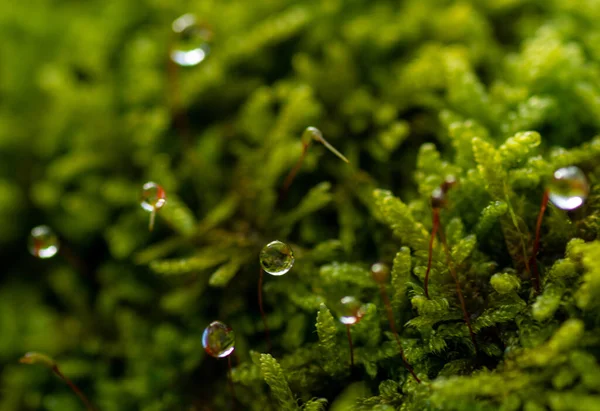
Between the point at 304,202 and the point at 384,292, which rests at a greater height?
the point at 304,202

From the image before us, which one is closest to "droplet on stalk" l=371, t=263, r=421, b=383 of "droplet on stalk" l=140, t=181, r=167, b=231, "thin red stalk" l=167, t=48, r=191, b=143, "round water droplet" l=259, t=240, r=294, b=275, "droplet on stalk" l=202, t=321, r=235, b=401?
"round water droplet" l=259, t=240, r=294, b=275

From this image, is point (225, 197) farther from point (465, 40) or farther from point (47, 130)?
point (465, 40)

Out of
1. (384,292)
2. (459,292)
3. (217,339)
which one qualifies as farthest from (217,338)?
(459,292)

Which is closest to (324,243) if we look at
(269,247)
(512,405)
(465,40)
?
(269,247)

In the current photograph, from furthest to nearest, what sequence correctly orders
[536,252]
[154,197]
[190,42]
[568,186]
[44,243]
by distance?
[190,42] → [44,243] → [154,197] → [536,252] → [568,186]

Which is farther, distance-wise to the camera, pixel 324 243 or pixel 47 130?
pixel 47 130

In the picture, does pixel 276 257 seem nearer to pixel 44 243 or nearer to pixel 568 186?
pixel 568 186

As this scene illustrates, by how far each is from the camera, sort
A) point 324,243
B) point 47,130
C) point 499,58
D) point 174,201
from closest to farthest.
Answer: point 324,243 → point 174,201 → point 499,58 → point 47,130
